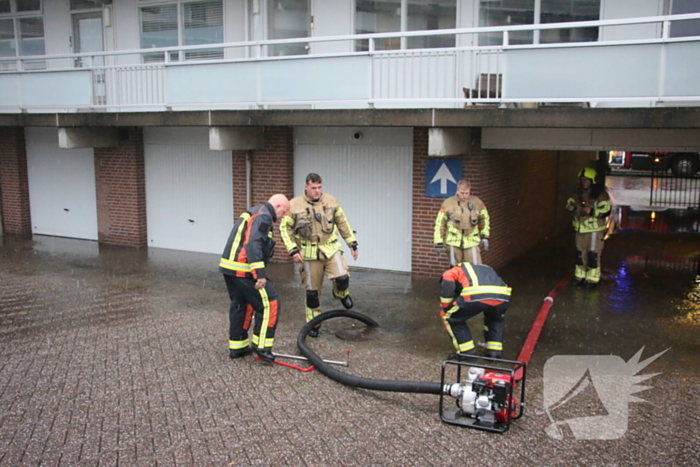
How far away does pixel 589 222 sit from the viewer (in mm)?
10211

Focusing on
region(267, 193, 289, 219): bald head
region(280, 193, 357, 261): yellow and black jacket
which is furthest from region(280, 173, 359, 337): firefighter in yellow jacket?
region(267, 193, 289, 219): bald head

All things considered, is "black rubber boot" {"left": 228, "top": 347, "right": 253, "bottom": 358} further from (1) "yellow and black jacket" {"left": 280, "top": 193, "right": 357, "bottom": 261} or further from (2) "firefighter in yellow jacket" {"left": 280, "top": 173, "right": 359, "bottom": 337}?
(1) "yellow and black jacket" {"left": 280, "top": 193, "right": 357, "bottom": 261}

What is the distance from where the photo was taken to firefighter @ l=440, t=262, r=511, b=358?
20.0 feet

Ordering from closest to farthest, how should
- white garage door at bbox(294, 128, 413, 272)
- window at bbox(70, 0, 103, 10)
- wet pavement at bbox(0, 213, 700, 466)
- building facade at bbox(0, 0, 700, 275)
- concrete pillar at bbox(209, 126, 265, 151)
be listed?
wet pavement at bbox(0, 213, 700, 466)
building facade at bbox(0, 0, 700, 275)
white garage door at bbox(294, 128, 413, 272)
concrete pillar at bbox(209, 126, 265, 151)
window at bbox(70, 0, 103, 10)

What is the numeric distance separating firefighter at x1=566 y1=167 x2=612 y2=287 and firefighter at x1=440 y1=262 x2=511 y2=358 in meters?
4.49

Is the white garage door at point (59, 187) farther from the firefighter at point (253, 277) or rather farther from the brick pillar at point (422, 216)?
the firefighter at point (253, 277)

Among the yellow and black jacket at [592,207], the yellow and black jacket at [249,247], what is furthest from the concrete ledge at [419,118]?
the yellow and black jacket at [249,247]

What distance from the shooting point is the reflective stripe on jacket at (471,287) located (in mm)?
6078

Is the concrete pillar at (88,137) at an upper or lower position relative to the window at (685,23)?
lower

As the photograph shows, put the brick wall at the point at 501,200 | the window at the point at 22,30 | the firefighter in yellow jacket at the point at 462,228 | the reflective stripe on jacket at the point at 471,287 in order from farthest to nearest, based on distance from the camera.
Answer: the window at the point at 22,30 → the brick wall at the point at 501,200 → the firefighter in yellow jacket at the point at 462,228 → the reflective stripe on jacket at the point at 471,287

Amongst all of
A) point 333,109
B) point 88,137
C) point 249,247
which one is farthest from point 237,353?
point 88,137

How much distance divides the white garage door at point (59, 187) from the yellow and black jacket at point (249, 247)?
912 cm

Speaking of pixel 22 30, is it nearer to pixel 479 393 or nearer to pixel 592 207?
pixel 592 207

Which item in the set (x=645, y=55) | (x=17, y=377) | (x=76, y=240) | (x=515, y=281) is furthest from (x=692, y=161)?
(x=17, y=377)
